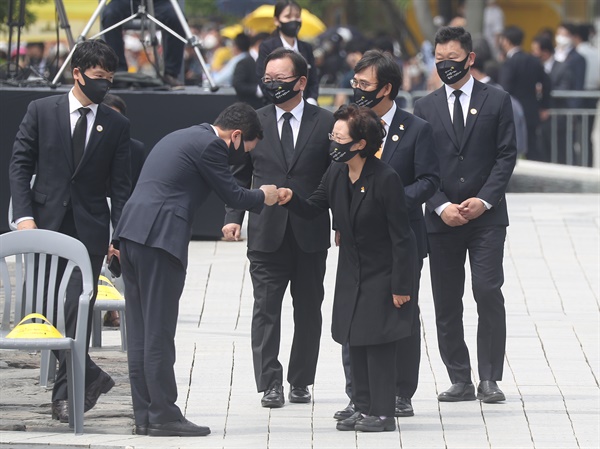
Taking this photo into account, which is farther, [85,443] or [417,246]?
[417,246]

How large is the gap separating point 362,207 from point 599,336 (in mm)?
3164

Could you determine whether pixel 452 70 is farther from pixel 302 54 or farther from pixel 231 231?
pixel 302 54

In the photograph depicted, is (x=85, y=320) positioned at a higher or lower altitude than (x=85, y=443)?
higher

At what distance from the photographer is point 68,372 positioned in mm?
7945

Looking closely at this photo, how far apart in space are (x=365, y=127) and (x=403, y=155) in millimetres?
517

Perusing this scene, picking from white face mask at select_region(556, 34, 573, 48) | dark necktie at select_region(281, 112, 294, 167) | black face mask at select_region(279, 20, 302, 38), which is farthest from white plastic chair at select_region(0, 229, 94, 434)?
white face mask at select_region(556, 34, 573, 48)

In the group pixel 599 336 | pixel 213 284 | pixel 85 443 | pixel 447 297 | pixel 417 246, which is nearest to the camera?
pixel 85 443

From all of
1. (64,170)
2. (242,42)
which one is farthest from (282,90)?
(242,42)

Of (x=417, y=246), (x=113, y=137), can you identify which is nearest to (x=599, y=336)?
(x=417, y=246)

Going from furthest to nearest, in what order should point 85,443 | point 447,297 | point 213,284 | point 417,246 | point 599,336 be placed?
point 213,284 → point 599,336 → point 447,297 → point 417,246 → point 85,443

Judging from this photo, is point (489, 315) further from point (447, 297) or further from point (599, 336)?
point (599, 336)

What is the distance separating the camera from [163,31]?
14875mm

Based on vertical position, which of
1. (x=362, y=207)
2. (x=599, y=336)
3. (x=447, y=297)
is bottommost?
(x=599, y=336)

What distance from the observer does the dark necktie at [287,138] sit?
852 centimetres
